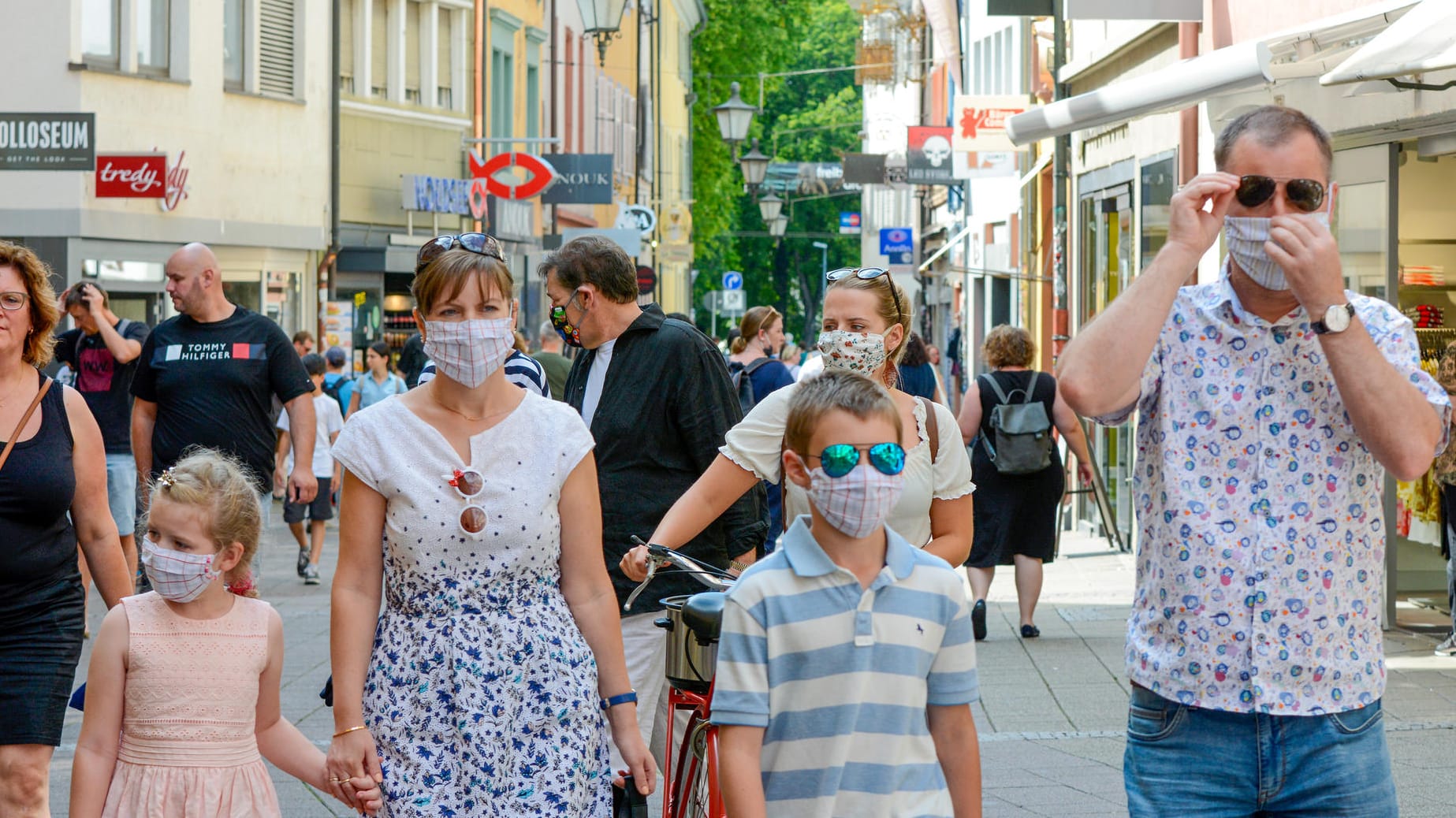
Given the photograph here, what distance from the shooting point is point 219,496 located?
4391 millimetres

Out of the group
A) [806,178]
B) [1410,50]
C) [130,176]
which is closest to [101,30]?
[130,176]

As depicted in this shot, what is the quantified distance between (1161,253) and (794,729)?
106 cm

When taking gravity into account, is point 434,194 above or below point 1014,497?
above

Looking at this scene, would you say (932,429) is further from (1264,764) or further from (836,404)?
(1264,764)

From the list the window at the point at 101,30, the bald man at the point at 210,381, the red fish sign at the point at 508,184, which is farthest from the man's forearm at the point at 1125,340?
the window at the point at 101,30

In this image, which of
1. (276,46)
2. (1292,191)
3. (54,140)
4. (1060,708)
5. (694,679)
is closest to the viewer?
(1292,191)

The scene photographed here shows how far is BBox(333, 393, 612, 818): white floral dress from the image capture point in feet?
13.2

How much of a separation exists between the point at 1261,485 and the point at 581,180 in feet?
85.4

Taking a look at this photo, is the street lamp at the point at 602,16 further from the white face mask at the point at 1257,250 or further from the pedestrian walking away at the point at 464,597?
the white face mask at the point at 1257,250

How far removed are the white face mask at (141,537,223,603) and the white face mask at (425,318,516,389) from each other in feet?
2.35

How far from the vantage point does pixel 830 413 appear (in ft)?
11.7

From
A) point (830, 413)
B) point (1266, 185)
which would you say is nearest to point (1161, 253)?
point (1266, 185)

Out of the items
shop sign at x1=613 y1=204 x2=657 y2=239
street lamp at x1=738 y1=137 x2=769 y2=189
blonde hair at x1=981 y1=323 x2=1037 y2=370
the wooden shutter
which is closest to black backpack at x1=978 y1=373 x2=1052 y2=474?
blonde hair at x1=981 y1=323 x2=1037 y2=370

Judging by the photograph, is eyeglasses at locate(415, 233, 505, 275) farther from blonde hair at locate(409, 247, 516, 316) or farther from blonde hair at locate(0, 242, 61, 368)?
blonde hair at locate(0, 242, 61, 368)
